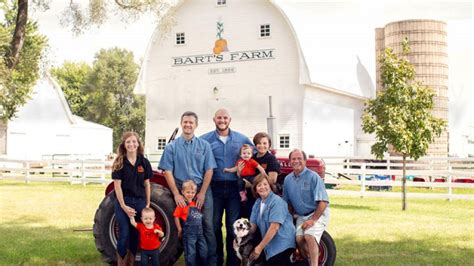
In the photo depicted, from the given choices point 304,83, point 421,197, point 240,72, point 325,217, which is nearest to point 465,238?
point 325,217

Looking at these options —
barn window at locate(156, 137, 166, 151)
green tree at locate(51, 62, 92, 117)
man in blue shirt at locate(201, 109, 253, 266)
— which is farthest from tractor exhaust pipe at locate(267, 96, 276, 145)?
green tree at locate(51, 62, 92, 117)

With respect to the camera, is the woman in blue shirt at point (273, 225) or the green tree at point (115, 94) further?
the green tree at point (115, 94)

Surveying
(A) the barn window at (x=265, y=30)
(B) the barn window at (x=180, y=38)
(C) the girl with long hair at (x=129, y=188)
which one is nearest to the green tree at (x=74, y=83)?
(B) the barn window at (x=180, y=38)

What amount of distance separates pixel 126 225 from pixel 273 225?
148 centimetres

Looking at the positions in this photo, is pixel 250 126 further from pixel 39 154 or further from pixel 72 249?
pixel 72 249

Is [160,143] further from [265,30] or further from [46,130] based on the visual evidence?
[46,130]

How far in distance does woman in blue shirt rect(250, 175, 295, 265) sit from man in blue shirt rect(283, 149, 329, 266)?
0.12 m

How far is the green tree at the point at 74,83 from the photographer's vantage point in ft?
207

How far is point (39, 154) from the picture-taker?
34.3 m

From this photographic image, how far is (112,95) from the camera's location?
60688 mm

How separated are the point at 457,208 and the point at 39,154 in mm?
A: 24103

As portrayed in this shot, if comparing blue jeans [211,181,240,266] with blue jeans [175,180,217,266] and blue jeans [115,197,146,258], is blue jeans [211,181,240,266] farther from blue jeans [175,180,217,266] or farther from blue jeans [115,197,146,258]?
blue jeans [115,197,146,258]

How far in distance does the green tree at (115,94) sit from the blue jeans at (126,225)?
54.2 m

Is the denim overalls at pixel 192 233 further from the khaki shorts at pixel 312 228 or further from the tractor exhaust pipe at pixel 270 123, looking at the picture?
the tractor exhaust pipe at pixel 270 123
